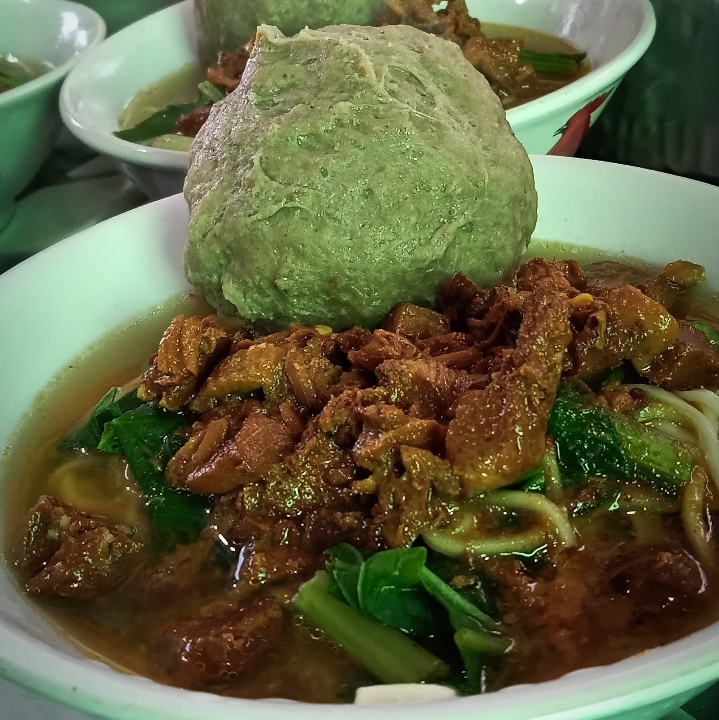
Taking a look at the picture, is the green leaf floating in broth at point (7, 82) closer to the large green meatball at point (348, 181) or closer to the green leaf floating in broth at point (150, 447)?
the large green meatball at point (348, 181)

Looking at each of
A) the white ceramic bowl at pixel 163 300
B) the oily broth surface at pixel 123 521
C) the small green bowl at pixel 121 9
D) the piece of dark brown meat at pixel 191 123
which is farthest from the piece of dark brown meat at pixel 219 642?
the small green bowl at pixel 121 9

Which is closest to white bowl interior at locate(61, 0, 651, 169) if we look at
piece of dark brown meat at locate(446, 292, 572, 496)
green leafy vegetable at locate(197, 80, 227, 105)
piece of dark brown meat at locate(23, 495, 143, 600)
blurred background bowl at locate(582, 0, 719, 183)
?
blurred background bowl at locate(582, 0, 719, 183)

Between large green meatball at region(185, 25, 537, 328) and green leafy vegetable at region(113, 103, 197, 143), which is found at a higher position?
large green meatball at region(185, 25, 537, 328)

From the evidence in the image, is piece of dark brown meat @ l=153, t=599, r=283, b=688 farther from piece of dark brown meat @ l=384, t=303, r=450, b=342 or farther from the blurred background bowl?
the blurred background bowl

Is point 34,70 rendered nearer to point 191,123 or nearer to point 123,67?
point 123,67

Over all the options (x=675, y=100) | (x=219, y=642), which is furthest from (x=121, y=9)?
(x=219, y=642)

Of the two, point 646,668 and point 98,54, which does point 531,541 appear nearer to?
point 646,668

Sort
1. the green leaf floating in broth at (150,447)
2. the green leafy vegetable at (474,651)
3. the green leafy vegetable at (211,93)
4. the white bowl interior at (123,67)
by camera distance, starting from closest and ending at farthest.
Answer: the green leafy vegetable at (474,651) → the green leaf floating in broth at (150,447) → the white bowl interior at (123,67) → the green leafy vegetable at (211,93)
